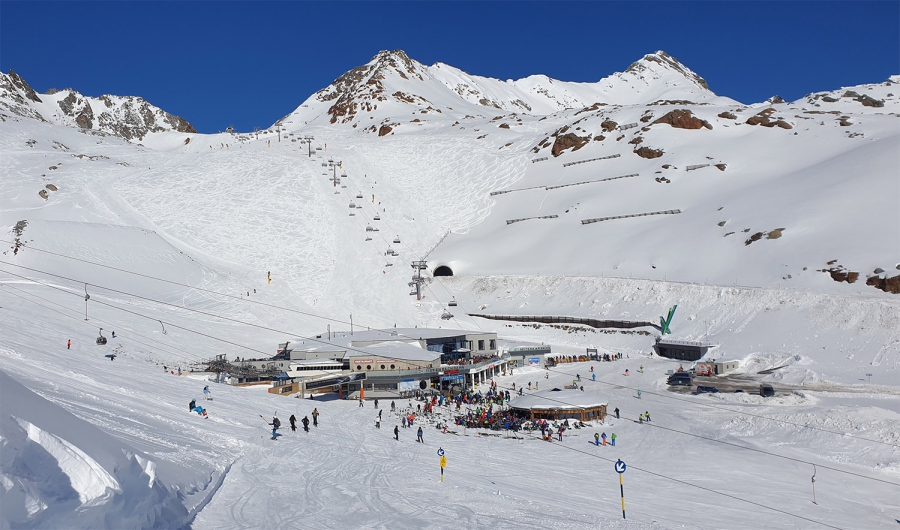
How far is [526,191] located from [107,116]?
165377 millimetres

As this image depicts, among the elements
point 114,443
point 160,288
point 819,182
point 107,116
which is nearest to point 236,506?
point 114,443

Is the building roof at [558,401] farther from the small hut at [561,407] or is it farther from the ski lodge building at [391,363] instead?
the ski lodge building at [391,363]

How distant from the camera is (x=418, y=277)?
65.1 metres

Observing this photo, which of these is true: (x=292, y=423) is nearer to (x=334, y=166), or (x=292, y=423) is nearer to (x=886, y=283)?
(x=886, y=283)

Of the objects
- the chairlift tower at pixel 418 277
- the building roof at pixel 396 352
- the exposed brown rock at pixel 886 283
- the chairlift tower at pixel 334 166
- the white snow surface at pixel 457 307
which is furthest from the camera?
the chairlift tower at pixel 334 166

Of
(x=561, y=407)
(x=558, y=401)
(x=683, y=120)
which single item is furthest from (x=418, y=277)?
(x=683, y=120)

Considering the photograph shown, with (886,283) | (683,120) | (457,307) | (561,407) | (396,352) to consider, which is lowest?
(561,407)

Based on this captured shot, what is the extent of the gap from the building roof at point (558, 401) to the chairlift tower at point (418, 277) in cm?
3141

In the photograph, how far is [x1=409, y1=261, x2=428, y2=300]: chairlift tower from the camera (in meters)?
63.9

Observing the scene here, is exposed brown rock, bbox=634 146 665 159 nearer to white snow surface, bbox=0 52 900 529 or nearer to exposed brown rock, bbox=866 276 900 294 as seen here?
white snow surface, bbox=0 52 900 529

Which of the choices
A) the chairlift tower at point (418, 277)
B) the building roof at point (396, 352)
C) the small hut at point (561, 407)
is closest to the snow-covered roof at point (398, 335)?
the building roof at point (396, 352)

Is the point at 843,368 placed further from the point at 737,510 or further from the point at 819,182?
the point at 819,182

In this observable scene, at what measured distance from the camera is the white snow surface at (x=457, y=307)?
15.9 m

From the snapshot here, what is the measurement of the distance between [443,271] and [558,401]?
3987cm
